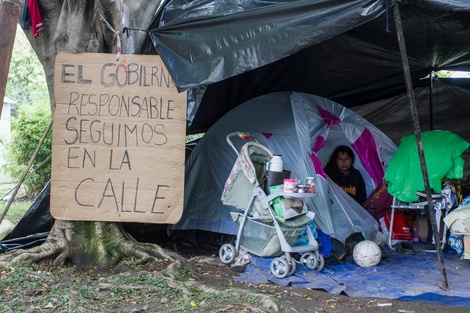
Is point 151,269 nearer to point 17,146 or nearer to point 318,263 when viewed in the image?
point 318,263

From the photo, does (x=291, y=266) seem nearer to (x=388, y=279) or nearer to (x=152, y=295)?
(x=388, y=279)

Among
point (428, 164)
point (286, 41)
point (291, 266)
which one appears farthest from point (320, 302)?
point (428, 164)

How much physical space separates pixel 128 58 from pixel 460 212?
11.1 ft

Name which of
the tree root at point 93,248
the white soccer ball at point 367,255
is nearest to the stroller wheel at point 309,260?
the white soccer ball at point 367,255

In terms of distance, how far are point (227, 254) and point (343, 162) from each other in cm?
204

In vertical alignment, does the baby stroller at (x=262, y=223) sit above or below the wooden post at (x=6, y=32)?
below

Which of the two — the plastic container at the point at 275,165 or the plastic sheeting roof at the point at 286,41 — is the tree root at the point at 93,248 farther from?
the plastic sheeting roof at the point at 286,41

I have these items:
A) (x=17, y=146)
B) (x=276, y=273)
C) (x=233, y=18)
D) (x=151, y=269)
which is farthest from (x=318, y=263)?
(x=17, y=146)

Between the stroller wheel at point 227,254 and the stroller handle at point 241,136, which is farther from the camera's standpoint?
the stroller handle at point 241,136

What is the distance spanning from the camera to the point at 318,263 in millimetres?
5203

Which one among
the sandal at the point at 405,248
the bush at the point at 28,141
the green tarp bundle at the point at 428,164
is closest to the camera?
the green tarp bundle at the point at 428,164

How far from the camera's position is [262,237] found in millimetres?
5301

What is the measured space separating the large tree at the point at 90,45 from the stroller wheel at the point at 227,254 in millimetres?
482

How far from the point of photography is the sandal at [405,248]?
19.5 ft
